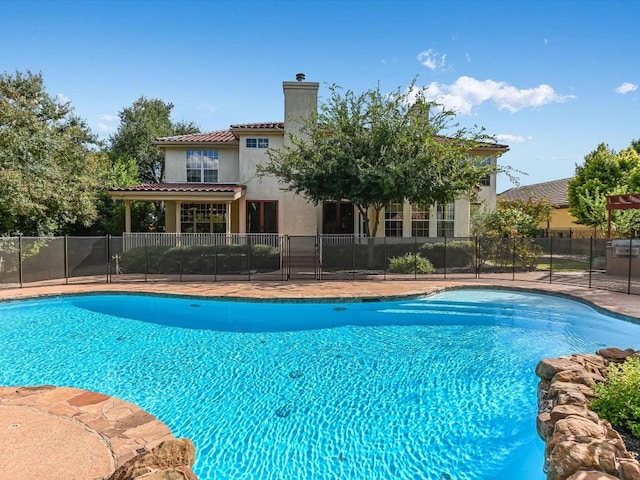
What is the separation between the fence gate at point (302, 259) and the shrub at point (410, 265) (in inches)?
134

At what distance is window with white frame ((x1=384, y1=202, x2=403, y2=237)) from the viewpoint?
20766 millimetres

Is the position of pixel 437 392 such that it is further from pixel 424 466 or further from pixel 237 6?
pixel 237 6

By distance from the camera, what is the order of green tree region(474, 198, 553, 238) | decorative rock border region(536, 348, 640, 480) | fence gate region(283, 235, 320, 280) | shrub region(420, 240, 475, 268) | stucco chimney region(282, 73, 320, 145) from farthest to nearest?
stucco chimney region(282, 73, 320, 145) → green tree region(474, 198, 553, 238) → shrub region(420, 240, 475, 268) → fence gate region(283, 235, 320, 280) → decorative rock border region(536, 348, 640, 480)

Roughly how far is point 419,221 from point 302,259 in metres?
6.98

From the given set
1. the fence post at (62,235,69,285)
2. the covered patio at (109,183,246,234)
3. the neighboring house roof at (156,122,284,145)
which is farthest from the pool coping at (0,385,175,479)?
the neighboring house roof at (156,122,284,145)

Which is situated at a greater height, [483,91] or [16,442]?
[483,91]

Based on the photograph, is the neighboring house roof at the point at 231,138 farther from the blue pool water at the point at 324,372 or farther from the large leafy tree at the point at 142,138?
the blue pool water at the point at 324,372

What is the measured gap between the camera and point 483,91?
19.1m

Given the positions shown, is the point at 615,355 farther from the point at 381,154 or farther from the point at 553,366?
the point at 381,154

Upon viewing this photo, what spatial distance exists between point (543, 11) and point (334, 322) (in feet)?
36.7

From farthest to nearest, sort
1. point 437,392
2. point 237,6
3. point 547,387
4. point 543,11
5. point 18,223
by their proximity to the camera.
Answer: point 18,223, point 237,6, point 543,11, point 437,392, point 547,387

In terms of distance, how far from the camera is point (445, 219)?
20906 mm

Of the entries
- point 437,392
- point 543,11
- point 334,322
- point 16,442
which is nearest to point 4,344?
point 16,442

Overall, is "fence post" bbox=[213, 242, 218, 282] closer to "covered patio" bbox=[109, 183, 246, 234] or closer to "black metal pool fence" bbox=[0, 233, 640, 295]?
"black metal pool fence" bbox=[0, 233, 640, 295]
